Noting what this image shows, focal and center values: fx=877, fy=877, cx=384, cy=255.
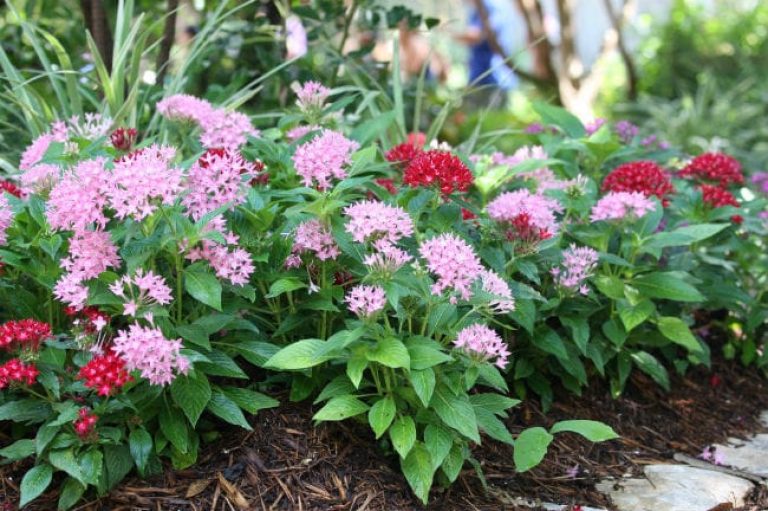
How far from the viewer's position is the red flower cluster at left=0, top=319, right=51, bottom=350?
1.83m

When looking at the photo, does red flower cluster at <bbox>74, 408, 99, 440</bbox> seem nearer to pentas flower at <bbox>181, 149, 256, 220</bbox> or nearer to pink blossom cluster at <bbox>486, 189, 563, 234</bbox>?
pentas flower at <bbox>181, 149, 256, 220</bbox>

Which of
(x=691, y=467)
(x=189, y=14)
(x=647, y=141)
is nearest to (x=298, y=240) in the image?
(x=691, y=467)

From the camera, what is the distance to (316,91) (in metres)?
2.54

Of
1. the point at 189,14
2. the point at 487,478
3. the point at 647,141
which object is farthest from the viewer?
the point at 189,14

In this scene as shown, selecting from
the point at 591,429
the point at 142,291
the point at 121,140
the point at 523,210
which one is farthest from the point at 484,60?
the point at 142,291

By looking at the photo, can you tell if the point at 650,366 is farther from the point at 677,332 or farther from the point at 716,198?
the point at 716,198

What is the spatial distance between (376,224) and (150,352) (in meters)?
0.54

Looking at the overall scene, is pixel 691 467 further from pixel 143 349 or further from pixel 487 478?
pixel 143 349

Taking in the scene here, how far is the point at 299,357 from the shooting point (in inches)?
76.4

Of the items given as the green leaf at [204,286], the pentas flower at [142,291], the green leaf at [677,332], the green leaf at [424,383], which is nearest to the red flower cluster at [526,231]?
the green leaf at [424,383]

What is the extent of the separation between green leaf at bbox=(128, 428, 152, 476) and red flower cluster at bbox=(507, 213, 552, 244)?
3.38 ft

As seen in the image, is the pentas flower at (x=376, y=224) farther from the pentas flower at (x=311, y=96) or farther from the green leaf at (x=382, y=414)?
the pentas flower at (x=311, y=96)

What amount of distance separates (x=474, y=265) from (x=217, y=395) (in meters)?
0.66

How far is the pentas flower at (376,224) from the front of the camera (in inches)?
74.7
